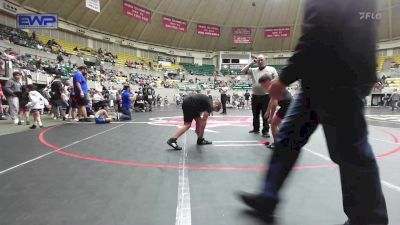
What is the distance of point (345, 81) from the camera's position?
4.33 ft

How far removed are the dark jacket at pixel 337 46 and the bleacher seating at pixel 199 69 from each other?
37.7m

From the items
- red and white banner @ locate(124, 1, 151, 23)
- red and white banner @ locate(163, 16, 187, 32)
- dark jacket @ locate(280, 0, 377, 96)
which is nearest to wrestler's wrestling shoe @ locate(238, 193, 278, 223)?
dark jacket @ locate(280, 0, 377, 96)

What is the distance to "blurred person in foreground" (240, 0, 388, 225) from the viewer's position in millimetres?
1286

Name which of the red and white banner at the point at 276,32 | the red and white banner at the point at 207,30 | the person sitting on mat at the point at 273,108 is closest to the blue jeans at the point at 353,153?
the person sitting on mat at the point at 273,108

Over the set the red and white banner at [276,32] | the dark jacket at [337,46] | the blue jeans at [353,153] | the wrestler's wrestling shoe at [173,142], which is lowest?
the wrestler's wrestling shoe at [173,142]

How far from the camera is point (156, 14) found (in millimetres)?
33375

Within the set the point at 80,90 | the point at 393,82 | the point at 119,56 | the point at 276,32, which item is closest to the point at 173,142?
the point at 80,90

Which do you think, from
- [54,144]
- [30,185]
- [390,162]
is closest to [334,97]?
[30,185]

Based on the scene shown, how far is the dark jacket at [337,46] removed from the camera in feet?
4.20

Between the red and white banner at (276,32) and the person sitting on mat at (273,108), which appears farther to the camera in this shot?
the red and white banner at (276,32)

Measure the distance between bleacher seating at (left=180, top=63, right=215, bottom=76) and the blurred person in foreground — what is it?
3767 cm

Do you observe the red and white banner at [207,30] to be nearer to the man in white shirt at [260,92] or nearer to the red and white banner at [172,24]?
the red and white banner at [172,24]

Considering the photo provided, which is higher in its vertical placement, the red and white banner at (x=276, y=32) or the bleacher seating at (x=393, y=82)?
the red and white banner at (x=276, y=32)

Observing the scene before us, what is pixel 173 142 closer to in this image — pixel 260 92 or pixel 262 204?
pixel 260 92
